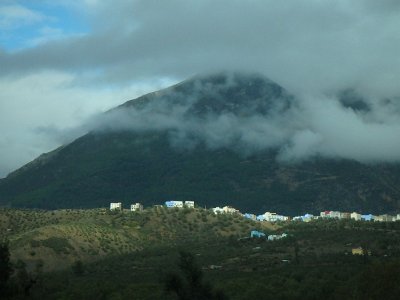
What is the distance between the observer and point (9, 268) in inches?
2753

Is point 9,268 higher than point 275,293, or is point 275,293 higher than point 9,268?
point 9,268

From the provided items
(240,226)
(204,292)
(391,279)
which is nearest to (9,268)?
(204,292)

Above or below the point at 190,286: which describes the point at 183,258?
above

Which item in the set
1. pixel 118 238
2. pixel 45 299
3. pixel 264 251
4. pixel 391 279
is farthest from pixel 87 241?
pixel 391 279

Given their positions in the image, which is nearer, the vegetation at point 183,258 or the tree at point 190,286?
the tree at point 190,286

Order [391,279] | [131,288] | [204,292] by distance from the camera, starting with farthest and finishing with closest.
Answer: [131,288]
[204,292]
[391,279]

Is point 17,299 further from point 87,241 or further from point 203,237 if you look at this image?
point 203,237

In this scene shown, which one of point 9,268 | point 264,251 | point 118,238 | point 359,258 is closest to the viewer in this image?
point 9,268

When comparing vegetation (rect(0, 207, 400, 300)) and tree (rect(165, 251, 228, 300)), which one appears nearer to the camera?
tree (rect(165, 251, 228, 300))

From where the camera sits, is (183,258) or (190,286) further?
(183,258)

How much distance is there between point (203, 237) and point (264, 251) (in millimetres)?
39291

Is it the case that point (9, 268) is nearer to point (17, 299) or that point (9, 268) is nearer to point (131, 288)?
point (17, 299)

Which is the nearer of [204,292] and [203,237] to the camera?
[204,292]

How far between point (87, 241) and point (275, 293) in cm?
7667
